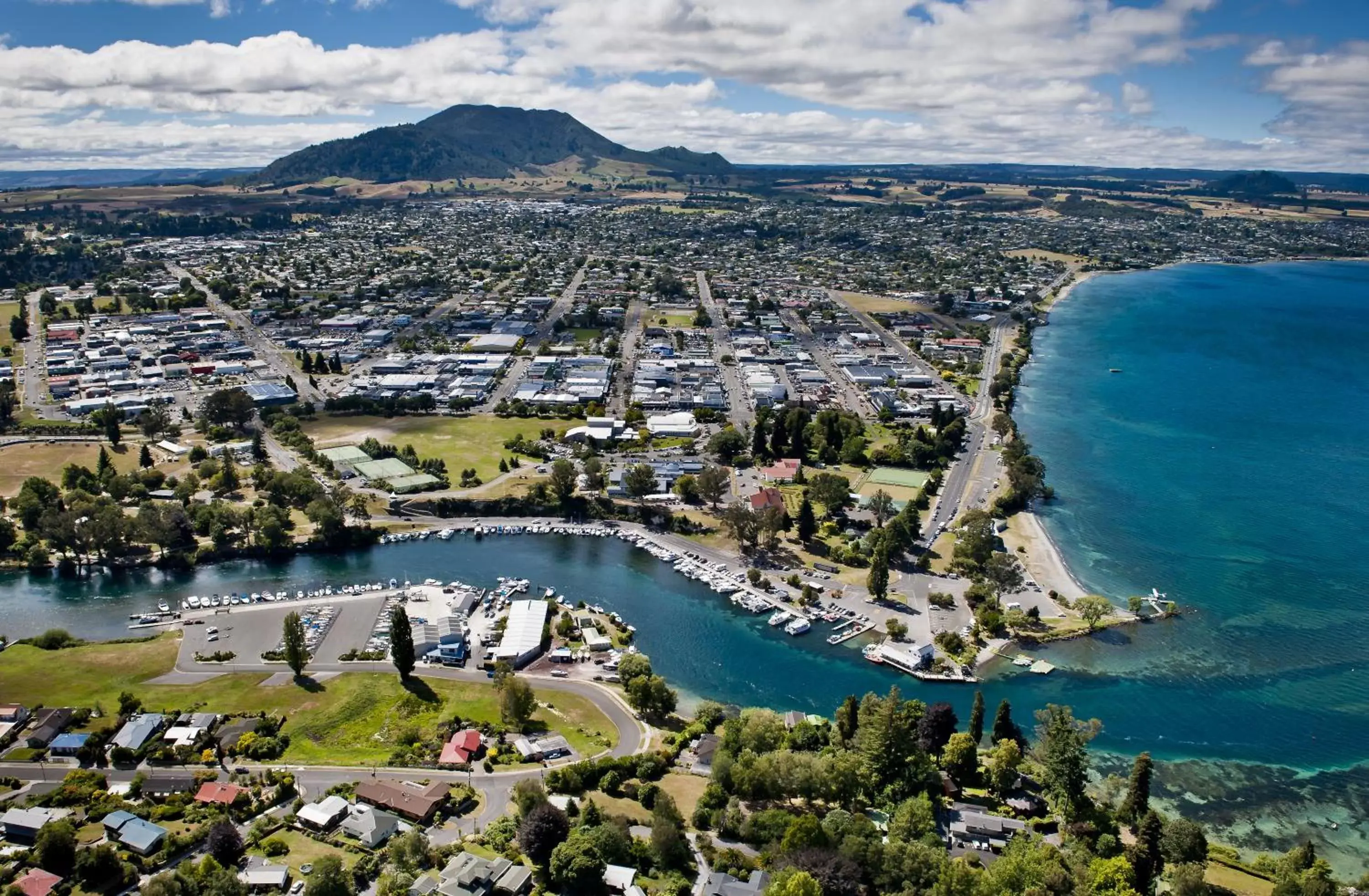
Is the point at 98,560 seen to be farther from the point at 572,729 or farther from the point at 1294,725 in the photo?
the point at 1294,725

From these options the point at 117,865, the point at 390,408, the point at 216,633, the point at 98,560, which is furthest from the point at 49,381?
the point at 117,865

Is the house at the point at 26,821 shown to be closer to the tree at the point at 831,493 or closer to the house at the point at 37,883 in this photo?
the house at the point at 37,883

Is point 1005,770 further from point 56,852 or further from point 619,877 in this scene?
point 56,852

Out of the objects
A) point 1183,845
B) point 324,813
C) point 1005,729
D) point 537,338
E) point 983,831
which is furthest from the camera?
point 537,338

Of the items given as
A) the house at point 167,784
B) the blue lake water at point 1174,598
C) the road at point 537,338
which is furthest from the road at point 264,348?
the house at point 167,784

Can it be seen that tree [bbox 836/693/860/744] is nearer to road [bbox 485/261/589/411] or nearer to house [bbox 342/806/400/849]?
house [bbox 342/806/400/849]

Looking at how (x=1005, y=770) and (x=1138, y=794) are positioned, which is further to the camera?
(x=1005, y=770)

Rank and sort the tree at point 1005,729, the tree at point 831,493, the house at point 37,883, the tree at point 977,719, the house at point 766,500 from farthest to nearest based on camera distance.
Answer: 1. the tree at point 831,493
2. the house at point 766,500
3. the tree at point 977,719
4. the tree at point 1005,729
5. the house at point 37,883

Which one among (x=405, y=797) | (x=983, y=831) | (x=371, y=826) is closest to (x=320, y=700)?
(x=405, y=797)
